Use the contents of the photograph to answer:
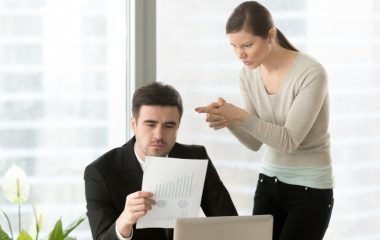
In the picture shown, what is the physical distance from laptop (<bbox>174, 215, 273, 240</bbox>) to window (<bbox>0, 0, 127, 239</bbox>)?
149 cm

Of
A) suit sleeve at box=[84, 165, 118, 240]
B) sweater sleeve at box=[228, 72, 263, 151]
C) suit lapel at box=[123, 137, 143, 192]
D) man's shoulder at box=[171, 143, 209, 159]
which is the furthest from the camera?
sweater sleeve at box=[228, 72, 263, 151]

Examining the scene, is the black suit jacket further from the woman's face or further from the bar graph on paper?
the woman's face

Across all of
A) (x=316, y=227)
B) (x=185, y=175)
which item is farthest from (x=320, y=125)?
(x=185, y=175)

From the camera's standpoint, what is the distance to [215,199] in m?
2.64

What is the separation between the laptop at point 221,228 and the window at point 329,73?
1.61 m

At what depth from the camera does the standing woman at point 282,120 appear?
275cm

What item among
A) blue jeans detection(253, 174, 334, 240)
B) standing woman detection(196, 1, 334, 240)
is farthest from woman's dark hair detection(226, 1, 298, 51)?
blue jeans detection(253, 174, 334, 240)

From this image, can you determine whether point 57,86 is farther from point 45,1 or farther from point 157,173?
point 157,173

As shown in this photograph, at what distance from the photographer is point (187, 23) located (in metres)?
3.50

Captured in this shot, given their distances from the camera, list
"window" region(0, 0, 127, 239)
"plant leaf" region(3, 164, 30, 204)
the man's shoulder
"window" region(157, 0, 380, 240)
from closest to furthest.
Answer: the man's shoulder < "plant leaf" region(3, 164, 30, 204) < "window" region(0, 0, 127, 239) < "window" region(157, 0, 380, 240)

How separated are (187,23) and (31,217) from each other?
3.80ft

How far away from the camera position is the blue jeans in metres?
2.87

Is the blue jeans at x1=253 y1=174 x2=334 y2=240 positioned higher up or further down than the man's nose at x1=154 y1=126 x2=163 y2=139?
further down

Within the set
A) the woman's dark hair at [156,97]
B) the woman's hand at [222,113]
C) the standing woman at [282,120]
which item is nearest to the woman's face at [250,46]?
the standing woman at [282,120]
